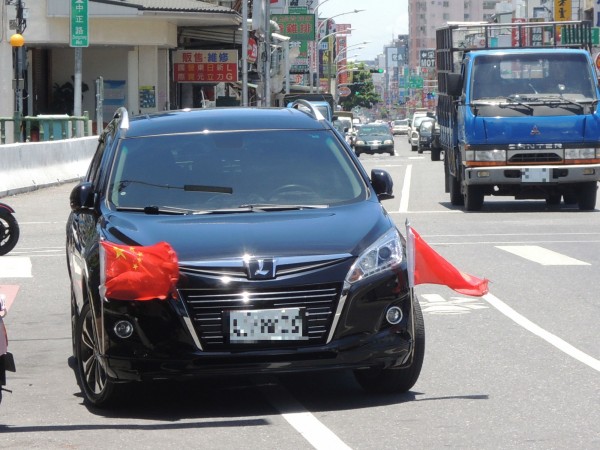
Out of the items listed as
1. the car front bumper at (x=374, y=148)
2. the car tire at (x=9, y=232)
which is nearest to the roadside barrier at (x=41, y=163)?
the car tire at (x=9, y=232)

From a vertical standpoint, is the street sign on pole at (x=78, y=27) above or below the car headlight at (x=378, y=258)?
above

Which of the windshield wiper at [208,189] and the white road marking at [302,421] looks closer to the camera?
the white road marking at [302,421]

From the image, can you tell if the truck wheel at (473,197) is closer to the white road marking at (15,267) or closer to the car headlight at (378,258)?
the white road marking at (15,267)

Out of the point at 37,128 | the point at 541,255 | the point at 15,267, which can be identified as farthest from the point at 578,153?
the point at 37,128

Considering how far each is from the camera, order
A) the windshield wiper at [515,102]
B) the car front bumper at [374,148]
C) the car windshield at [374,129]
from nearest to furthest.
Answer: the windshield wiper at [515,102], the car front bumper at [374,148], the car windshield at [374,129]

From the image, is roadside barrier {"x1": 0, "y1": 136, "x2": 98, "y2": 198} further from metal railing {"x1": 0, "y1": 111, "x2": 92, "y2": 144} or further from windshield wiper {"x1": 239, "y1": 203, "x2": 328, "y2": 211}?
windshield wiper {"x1": 239, "y1": 203, "x2": 328, "y2": 211}

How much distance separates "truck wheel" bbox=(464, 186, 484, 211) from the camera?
76.5 ft

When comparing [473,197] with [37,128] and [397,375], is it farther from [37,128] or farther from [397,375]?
[37,128]

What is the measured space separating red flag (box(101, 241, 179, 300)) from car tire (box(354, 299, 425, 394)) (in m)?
1.35

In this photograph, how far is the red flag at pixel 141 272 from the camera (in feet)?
23.6

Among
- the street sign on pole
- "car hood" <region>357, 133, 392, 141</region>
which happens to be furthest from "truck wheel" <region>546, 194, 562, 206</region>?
"car hood" <region>357, 133, 392, 141</region>

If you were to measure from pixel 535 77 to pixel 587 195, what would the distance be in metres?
2.40

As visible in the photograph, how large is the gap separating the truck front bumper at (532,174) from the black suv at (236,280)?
1410 centimetres

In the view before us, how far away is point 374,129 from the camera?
2744 inches
